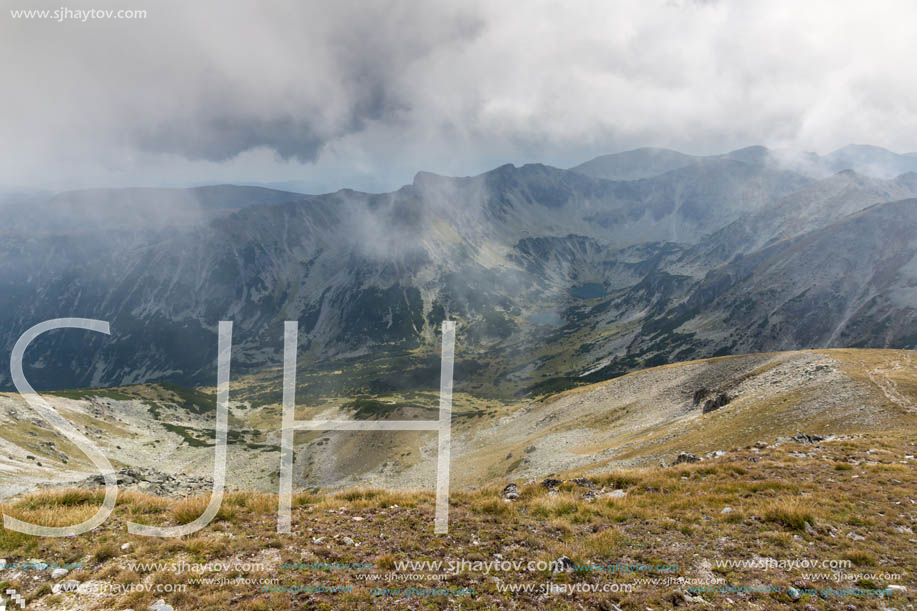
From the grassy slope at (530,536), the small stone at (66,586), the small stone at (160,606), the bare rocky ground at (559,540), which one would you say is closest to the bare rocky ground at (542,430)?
the bare rocky ground at (559,540)

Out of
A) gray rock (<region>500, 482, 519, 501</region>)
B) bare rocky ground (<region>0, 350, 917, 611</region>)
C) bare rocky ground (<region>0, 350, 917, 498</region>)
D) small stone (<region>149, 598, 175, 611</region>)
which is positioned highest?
small stone (<region>149, 598, 175, 611</region>)

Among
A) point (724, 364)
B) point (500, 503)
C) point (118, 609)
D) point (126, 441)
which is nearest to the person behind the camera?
point (118, 609)

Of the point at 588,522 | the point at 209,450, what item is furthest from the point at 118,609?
the point at 209,450

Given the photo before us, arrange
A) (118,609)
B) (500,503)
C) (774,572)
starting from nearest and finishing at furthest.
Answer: (118,609) → (774,572) → (500,503)

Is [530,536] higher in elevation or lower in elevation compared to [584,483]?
higher

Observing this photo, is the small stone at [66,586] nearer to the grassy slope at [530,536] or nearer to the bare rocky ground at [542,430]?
the grassy slope at [530,536]

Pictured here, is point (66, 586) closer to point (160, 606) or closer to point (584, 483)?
point (160, 606)

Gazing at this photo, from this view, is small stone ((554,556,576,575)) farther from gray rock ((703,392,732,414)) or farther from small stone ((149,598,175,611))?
gray rock ((703,392,732,414))

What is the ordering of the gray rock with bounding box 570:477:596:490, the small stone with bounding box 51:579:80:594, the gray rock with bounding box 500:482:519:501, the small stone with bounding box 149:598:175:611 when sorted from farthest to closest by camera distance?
the gray rock with bounding box 570:477:596:490
the gray rock with bounding box 500:482:519:501
the small stone with bounding box 51:579:80:594
the small stone with bounding box 149:598:175:611

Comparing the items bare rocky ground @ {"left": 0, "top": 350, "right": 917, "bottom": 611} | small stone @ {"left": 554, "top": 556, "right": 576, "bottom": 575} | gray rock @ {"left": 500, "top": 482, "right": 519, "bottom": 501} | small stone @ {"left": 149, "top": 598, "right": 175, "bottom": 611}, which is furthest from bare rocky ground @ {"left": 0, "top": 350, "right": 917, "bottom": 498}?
small stone @ {"left": 554, "top": 556, "right": 576, "bottom": 575}

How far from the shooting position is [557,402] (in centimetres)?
8156

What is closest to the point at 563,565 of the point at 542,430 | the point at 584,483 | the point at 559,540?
the point at 559,540

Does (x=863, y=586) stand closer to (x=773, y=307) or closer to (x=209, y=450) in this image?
(x=209, y=450)

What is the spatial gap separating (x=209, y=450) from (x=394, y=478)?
2286 inches
